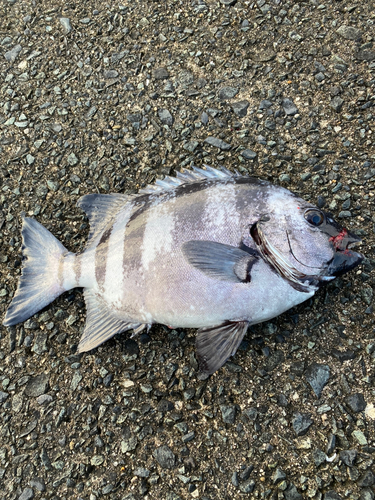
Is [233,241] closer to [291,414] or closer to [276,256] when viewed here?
[276,256]

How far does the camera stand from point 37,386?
257 centimetres

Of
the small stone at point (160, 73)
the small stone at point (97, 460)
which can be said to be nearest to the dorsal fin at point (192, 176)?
the small stone at point (160, 73)

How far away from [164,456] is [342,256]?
163cm

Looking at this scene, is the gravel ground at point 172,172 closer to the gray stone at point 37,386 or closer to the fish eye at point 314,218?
the gray stone at point 37,386

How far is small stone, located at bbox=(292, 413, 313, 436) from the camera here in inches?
86.0

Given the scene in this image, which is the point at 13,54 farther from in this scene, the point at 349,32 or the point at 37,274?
the point at 349,32

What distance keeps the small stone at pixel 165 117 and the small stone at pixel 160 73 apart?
33 cm

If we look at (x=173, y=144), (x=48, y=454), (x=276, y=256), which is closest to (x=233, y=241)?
(x=276, y=256)

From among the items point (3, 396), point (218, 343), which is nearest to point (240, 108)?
point (218, 343)

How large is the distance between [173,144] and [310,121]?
1082 millimetres

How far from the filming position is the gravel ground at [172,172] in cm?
222

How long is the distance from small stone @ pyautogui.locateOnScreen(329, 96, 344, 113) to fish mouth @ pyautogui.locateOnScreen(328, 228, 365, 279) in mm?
1207

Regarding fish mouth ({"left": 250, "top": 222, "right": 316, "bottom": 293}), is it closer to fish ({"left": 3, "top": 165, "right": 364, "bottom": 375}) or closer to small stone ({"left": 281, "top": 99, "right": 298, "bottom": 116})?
fish ({"left": 3, "top": 165, "right": 364, "bottom": 375})

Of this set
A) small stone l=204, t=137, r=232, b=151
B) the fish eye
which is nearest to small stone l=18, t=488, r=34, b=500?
the fish eye
